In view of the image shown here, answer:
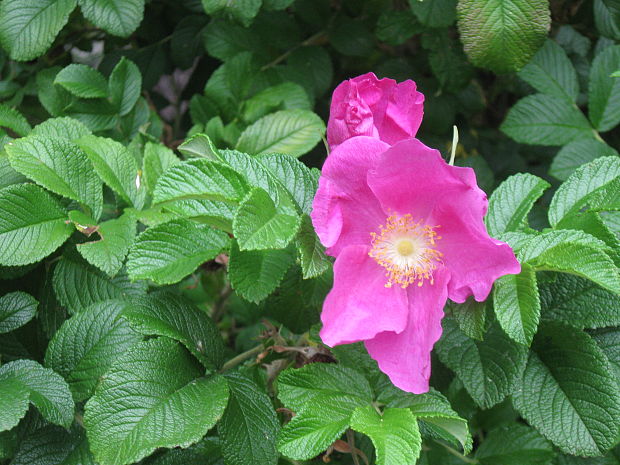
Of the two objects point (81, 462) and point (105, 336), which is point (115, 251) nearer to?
point (105, 336)

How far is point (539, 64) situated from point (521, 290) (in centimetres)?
84

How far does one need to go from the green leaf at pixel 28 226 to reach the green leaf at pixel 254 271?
30cm

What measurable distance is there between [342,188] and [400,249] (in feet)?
0.46

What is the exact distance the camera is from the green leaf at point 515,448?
1.18 metres

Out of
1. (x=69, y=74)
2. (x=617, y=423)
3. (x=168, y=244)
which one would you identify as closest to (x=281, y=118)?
(x=69, y=74)

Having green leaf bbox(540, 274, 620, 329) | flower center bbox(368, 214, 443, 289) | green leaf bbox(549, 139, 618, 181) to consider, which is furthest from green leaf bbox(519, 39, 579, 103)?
flower center bbox(368, 214, 443, 289)

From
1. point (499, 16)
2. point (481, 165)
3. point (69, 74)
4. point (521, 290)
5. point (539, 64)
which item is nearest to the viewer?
point (521, 290)

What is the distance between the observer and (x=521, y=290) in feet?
2.86

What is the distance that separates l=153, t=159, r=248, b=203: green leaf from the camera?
828 millimetres

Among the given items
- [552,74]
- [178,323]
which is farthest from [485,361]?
[552,74]

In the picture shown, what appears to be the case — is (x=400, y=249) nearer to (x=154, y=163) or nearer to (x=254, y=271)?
(x=254, y=271)

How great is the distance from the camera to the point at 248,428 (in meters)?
0.96

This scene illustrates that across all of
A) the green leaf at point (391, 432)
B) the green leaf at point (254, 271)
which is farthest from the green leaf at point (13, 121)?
the green leaf at point (391, 432)

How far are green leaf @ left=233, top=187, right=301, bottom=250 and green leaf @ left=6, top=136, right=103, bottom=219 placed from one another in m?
0.38
